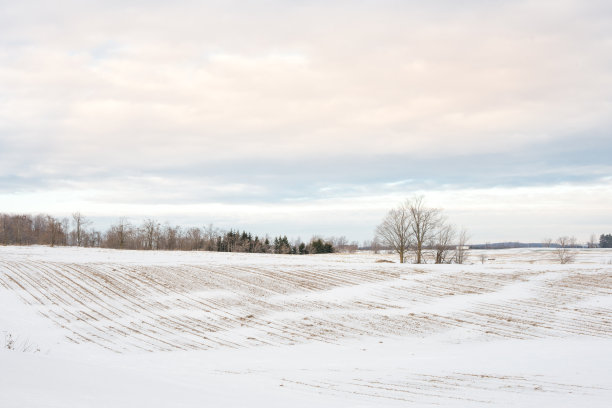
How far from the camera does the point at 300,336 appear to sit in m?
21.7

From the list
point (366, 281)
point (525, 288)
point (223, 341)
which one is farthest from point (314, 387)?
point (525, 288)

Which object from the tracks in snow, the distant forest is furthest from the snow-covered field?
the distant forest

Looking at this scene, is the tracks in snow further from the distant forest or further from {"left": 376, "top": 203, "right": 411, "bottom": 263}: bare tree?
the distant forest

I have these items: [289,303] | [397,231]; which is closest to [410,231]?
[397,231]

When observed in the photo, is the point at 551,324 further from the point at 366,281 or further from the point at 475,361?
the point at 366,281

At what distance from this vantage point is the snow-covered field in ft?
34.8

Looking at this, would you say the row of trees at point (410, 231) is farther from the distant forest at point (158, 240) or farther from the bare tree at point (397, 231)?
the distant forest at point (158, 240)

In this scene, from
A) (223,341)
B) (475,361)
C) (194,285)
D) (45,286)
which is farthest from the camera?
(194,285)

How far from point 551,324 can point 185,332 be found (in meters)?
19.1

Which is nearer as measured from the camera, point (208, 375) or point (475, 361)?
point (208, 375)

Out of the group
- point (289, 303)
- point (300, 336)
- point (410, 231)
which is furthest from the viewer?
point (410, 231)

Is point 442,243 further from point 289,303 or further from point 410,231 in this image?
point 289,303

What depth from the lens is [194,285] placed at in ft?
106

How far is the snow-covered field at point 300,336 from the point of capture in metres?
10.6
